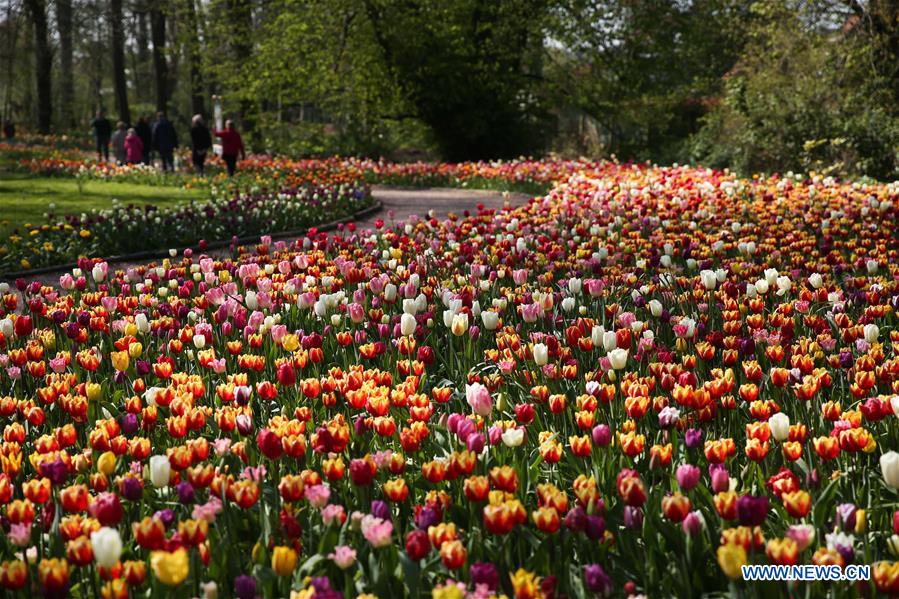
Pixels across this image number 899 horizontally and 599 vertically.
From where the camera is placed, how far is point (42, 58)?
1297 inches

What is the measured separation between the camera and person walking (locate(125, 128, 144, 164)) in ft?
71.3

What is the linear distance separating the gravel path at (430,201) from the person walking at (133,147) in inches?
235

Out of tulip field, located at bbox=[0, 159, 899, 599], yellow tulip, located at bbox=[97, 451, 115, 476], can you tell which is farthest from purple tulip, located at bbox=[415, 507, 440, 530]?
yellow tulip, located at bbox=[97, 451, 115, 476]

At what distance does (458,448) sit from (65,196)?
15178mm

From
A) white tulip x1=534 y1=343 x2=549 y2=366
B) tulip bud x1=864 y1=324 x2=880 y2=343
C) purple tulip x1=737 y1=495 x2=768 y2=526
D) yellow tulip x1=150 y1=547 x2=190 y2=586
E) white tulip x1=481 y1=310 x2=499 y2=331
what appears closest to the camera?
yellow tulip x1=150 y1=547 x2=190 y2=586

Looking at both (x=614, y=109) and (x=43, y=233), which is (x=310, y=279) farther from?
(x=614, y=109)

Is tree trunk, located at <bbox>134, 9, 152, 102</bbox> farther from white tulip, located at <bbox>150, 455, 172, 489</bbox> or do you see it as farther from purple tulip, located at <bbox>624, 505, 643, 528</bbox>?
purple tulip, located at <bbox>624, 505, 643, 528</bbox>

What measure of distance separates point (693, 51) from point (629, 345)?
82.0 feet

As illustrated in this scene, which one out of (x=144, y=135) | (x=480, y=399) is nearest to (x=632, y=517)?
(x=480, y=399)

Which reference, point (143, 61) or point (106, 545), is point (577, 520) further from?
point (143, 61)

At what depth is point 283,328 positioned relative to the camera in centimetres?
391

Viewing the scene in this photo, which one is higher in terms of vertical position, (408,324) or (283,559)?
(408,324)

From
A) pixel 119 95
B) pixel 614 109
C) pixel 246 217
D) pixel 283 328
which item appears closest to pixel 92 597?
pixel 283 328

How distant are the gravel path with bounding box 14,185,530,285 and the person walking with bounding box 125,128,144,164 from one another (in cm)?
597
